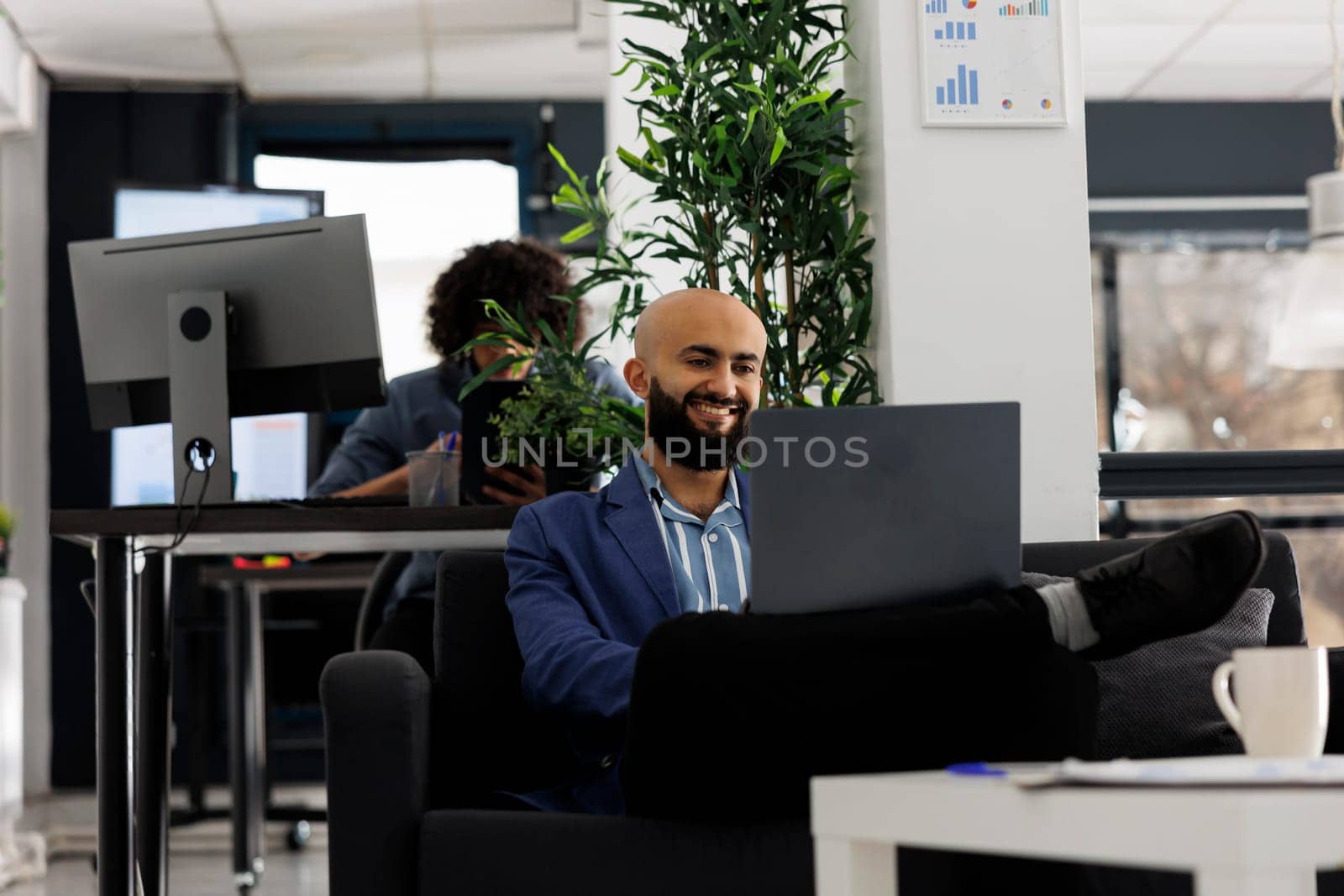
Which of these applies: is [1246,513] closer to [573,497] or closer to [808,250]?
[573,497]

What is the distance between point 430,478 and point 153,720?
0.60 metres

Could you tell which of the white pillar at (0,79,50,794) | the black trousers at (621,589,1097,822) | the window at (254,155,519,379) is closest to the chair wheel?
the white pillar at (0,79,50,794)

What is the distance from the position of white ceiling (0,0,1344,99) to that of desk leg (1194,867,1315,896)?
15.8 feet

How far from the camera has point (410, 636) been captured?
288 cm

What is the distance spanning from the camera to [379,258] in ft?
20.9

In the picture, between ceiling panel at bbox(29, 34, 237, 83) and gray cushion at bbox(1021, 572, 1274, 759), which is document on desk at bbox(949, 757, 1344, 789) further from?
ceiling panel at bbox(29, 34, 237, 83)

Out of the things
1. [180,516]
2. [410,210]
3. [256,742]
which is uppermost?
[410,210]

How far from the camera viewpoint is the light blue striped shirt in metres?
2.13

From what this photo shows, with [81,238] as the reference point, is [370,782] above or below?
below

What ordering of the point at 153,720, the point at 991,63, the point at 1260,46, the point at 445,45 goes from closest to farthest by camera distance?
the point at 153,720
the point at 991,63
the point at 445,45
the point at 1260,46

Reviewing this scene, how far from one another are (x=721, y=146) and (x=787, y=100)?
0.15 m

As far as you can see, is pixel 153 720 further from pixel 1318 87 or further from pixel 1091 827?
pixel 1318 87

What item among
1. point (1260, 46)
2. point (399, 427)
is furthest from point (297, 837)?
point (1260, 46)

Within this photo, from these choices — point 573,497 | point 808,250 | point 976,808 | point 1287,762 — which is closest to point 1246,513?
point 1287,762
